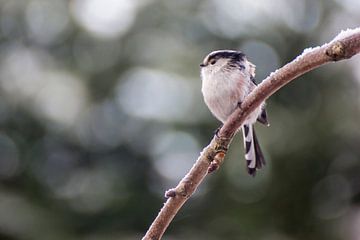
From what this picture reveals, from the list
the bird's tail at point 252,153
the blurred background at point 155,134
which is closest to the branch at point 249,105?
the bird's tail at point 252,153

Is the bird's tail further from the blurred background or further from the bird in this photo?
the blurred background

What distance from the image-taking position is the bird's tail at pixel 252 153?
229 cm

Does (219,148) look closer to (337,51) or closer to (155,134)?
(337,51)

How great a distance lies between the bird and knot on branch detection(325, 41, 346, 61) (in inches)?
44.2

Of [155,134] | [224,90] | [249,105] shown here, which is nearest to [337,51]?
[249,105]

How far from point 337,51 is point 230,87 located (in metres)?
1.35

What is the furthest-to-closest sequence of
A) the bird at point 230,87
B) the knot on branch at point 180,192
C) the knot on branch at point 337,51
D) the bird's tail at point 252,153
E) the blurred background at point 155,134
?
1. the blurred background at point 155,134
2. the bird at point 230,87
3. the bird's tail at point 252,153
4. the knot on branch at point 180,192
5. the knot on branch at point 337,51

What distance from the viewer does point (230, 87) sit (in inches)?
97.3

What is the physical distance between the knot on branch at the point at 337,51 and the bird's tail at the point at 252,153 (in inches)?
40.9

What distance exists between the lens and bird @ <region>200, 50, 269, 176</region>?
7.95 ft

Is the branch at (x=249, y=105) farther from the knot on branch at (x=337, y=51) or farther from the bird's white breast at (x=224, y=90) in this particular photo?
the bird's white breast at (x=224, y=90)

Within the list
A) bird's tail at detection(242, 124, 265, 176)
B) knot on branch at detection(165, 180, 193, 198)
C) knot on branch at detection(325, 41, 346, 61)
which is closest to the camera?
knot on branch at detection(325, 41, 346, 61)

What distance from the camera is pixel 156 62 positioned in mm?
5711

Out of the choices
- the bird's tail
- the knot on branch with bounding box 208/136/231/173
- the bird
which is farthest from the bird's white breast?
the knot on branch with bounding box 208/136/231/173
